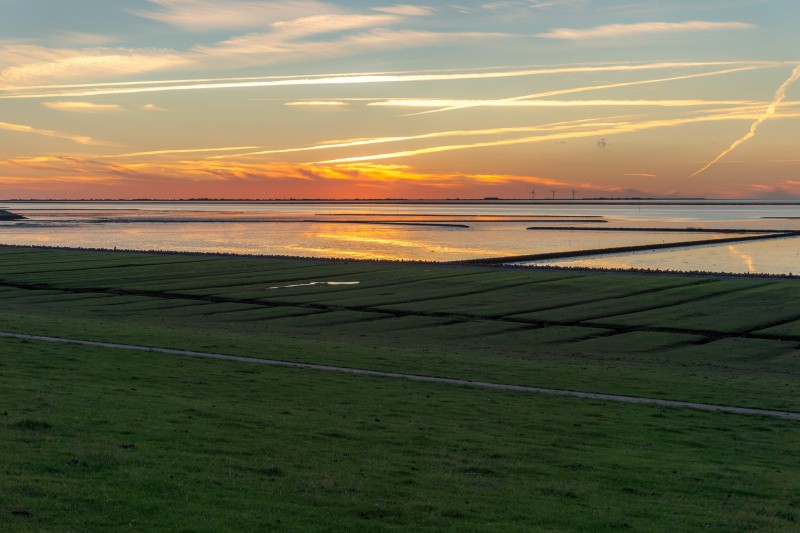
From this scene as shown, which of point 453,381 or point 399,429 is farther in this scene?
point 453,381

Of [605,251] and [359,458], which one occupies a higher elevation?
[605,251]

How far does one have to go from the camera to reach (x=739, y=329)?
54594mm

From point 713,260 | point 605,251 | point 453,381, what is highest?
point 605,251

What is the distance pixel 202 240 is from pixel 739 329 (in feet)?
409

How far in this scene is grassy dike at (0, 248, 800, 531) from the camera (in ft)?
54.9

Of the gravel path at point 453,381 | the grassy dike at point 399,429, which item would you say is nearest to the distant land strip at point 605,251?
the grassy dike at point 399,429

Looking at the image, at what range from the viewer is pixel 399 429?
2408cm

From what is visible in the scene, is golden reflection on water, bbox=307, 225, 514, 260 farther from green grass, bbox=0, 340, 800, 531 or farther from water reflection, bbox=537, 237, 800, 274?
green grass, bbox=0, 340, 800, 531

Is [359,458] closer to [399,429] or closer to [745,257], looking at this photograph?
[399,429]

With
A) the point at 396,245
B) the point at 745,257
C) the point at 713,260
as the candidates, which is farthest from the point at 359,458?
the point at 396,245

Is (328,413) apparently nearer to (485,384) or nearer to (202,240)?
(485,384)

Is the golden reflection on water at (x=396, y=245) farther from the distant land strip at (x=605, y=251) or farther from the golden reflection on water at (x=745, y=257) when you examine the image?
the golden reflection on water at (x=745, y=257)

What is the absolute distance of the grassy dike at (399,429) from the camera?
54.9ft

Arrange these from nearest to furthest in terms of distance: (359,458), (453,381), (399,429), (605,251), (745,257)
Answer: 1. (359,458)
2. (399,429)
3. (453,381)
4. (745,257)
5. (605,251)
